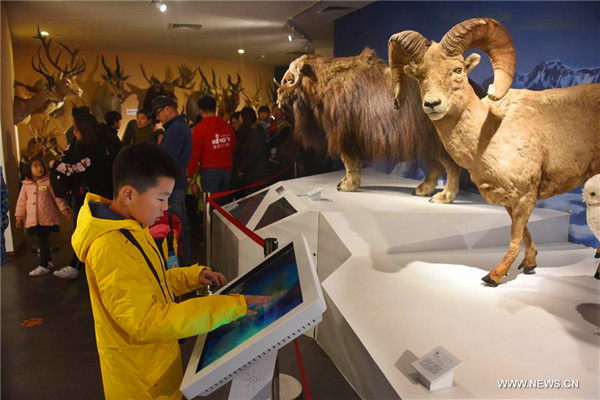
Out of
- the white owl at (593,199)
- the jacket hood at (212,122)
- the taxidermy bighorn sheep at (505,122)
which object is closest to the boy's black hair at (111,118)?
the jacket hood at (212,122)

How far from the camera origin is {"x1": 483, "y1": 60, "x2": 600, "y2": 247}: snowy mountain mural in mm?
3414

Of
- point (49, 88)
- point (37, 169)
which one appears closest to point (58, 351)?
point (37, 169)

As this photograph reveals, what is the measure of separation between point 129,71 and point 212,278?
741 centimetres

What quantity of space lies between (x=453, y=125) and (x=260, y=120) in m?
3.01

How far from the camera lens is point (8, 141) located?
18.1 ft

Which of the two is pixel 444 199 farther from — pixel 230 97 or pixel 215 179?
pixel 230 97

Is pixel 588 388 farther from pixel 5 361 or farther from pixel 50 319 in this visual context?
pixel 50 319

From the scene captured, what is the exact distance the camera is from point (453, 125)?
8.73 feet

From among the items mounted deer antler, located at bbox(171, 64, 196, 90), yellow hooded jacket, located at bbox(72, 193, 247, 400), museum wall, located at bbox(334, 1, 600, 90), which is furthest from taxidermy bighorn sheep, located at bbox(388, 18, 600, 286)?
mounted deer antler, located at bbox(171, 64, 196, 90)

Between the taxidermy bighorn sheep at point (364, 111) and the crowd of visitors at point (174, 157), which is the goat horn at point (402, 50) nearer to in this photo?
the taxidermy bighorn sheep at point (364, 111)

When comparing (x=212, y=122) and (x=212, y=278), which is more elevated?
(x=212, y=122)

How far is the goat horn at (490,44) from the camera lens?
245 cm

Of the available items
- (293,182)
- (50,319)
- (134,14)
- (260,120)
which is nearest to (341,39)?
(260,120)

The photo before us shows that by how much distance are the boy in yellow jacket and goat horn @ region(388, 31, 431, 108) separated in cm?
167
